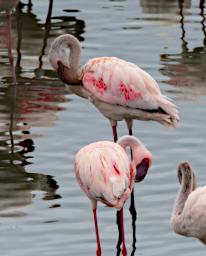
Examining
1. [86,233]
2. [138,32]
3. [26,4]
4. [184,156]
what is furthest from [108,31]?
[86,233]

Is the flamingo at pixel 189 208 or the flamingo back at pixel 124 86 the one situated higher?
the flamingo back at pixel 124 86

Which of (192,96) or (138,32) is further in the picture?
(138,32)

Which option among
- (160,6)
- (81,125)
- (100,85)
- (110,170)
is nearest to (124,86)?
(100,85)

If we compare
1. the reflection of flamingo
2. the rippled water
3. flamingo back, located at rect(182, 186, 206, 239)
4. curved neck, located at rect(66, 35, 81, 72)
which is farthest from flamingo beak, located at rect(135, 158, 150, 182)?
curved neck, located at rect(66, 35, 81, 72)

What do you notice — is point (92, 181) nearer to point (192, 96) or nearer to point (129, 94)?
point (129, 94)

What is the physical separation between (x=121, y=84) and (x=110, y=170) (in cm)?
Answer: 178

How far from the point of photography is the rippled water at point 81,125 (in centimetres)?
962

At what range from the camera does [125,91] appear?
10.5 m

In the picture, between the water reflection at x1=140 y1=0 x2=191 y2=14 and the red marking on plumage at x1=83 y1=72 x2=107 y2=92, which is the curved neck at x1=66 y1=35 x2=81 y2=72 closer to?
the red marking on plumage at x1=83 y1=72 x2=107 y2=92

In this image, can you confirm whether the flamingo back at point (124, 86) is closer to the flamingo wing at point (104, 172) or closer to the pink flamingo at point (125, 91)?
the pink flamingo at point (125, 91)

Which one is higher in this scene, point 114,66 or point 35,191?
point 114,66

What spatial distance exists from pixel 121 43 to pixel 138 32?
63cm

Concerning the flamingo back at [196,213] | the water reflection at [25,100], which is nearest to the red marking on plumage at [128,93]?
the water reflection at [25,100]

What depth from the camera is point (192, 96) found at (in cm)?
1368
